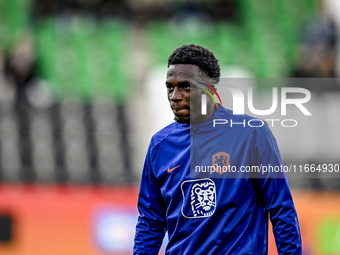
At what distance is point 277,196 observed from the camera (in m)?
2.34

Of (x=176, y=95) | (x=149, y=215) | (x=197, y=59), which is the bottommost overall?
(x=149, y=215)

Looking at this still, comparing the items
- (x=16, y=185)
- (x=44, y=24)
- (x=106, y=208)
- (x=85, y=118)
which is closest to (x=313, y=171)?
(x=106, y=208)

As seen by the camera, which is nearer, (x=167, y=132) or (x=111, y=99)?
(x=167, y=132)

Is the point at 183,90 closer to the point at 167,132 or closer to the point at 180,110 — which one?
the point at 180,110

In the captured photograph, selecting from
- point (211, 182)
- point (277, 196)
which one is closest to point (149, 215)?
point (211, 182)

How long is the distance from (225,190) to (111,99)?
18.5 ft

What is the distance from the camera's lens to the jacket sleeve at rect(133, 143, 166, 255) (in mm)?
2680

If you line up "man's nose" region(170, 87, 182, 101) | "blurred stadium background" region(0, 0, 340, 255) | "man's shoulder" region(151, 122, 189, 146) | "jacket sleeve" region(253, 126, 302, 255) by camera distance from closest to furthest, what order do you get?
"jacket sleeve" region(253, 126, 302, 255)
"man's nose" region(170, 87, 182, 101)
"man's shoulder" region(151, 122, 189, 146)
"blurred stadium background" region(0, 0, 340, 255)

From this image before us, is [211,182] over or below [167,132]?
below

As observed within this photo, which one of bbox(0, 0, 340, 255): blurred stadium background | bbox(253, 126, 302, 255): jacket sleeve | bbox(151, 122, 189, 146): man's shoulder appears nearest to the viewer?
bbox(253, 126, 302, 255): jacket sleeve

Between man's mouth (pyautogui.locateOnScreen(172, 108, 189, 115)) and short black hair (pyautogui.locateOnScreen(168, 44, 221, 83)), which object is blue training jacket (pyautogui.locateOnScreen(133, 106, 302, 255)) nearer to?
man's mouth (pyautogui.locateOnScreen(172, 108, 189, 115))

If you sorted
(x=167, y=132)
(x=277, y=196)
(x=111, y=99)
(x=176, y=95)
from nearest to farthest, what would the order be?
(x=277, y=196) → (x=176, y=95) → (x=167, y=132) → (x=111, y=99)

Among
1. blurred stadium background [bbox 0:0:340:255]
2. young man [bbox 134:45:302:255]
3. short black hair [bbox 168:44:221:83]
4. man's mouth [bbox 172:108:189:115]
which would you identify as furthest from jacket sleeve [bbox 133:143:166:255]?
blurred stadium background [bbox 0:0:340:255]

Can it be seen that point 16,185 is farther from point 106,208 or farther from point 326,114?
point 326,114
